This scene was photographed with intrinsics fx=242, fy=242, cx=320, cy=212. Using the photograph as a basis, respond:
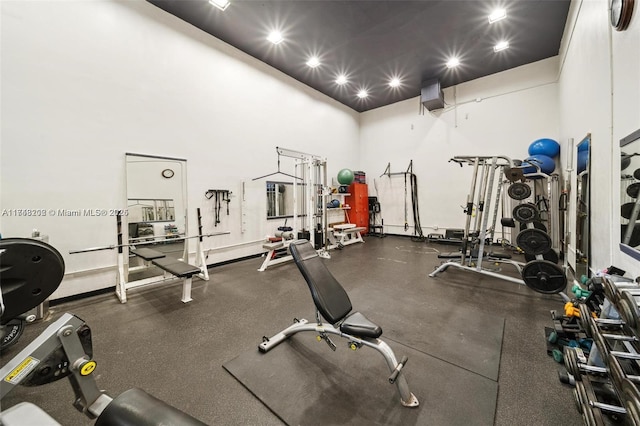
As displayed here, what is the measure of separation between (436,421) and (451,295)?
201 centimetres

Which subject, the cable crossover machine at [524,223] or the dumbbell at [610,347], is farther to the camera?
the cable crossover machine at [524,223]

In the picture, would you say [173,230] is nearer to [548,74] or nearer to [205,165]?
[205,165]

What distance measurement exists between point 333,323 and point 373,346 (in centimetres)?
33

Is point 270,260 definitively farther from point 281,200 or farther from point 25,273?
point 25,273

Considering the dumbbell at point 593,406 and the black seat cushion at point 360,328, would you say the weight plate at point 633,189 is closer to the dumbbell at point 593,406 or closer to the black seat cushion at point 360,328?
the dumbbell at point 593,406

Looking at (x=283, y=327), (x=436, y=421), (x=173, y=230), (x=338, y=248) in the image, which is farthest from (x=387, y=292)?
(x=173, y=230)

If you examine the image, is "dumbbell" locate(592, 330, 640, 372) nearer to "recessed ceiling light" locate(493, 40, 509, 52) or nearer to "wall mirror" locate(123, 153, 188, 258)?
"wall mirror" locate(123, 153, 188, 258)

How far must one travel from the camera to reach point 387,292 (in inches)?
127

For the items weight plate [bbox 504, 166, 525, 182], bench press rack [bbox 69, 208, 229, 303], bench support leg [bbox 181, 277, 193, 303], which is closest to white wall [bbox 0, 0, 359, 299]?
bench press rack [bbox 69, 208, 229, 303]

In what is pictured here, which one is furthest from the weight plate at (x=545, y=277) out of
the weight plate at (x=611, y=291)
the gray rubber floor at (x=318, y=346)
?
the weight plate at (x=611, y=291)

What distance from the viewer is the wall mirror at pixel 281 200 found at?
5.50 metres

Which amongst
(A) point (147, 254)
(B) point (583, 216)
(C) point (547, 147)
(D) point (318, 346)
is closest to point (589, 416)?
(D) point (318, 346)

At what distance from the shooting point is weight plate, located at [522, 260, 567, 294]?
109 inches

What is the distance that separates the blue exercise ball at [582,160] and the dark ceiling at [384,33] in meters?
2.58
